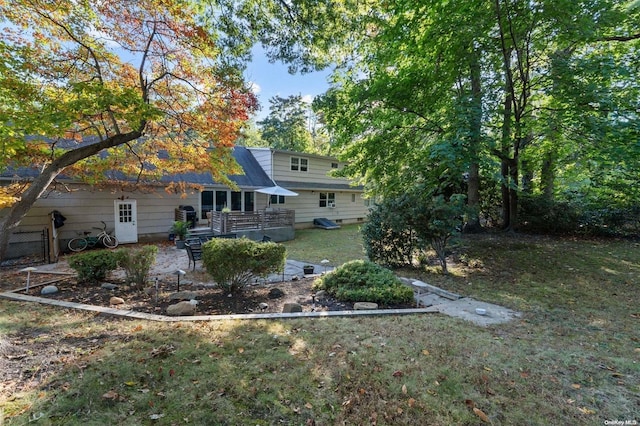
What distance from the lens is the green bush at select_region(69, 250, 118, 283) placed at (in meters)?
5.91

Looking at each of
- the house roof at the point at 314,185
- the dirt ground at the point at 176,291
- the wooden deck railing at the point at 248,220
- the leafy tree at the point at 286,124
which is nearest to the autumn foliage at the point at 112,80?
the dirt ground at the point at 176,291

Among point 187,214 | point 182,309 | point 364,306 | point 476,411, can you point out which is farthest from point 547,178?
point 187,214

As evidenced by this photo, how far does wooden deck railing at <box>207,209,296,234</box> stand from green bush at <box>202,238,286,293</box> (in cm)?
644

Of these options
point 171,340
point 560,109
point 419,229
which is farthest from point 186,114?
point 560,109

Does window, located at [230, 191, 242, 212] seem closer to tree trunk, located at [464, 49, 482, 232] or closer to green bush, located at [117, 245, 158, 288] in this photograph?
green bush, located at [117, 245, 158, 288]

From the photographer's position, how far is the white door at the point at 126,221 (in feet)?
36.8

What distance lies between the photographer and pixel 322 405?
95.0 inches

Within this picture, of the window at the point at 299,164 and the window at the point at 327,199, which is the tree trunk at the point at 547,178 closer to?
the window at the point at 327,199

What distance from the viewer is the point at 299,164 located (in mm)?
17766

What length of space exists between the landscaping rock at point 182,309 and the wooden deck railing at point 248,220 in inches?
293

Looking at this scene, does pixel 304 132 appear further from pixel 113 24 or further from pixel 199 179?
pixel 113 24

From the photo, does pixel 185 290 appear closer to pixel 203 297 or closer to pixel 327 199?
pixel 203 297

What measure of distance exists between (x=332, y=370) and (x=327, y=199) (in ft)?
55.7

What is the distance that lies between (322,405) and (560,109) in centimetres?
901
